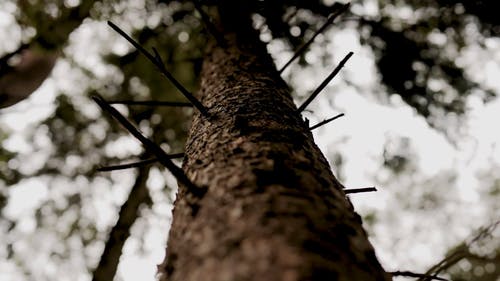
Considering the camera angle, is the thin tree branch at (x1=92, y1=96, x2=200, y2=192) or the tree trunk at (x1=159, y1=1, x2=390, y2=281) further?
the thin tree branch at (x1=92, y1=96, x2=200, y2=192)

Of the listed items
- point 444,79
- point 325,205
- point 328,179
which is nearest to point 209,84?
point 328,179

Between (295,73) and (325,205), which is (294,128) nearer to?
(325,205)

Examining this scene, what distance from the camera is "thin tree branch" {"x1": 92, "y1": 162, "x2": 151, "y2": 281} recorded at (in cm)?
291

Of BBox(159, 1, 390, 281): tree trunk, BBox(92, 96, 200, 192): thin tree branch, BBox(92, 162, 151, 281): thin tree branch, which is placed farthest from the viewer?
BBox(92, 162, 151, 281): thin tree branch

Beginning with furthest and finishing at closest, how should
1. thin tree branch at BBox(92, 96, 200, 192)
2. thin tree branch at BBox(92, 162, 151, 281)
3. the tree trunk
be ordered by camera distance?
thin tree branch at BBox(92, 162, 151, 281)
thin tree branch at BBox(92, 96, 200, 192)
the tree trunk

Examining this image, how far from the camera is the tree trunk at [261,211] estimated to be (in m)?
0.84

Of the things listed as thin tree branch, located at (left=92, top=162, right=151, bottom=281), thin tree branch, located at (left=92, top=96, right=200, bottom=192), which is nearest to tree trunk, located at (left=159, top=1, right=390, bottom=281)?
thin tree branch, located at (left=92, top=96, right=200, bottom=192)

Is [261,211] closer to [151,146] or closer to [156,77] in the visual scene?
[151,146]

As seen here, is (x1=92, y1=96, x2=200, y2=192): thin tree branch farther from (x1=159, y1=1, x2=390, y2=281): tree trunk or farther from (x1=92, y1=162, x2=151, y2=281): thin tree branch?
(x1=92, y1=162, x2=151, y2=281): thin tree branch

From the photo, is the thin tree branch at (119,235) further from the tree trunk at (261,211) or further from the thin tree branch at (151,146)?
the thin tree branch at (151,146)

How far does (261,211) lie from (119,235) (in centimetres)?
257

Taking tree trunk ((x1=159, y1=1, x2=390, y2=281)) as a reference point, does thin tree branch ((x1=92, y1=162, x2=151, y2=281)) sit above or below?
above

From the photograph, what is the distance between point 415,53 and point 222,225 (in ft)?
12.6

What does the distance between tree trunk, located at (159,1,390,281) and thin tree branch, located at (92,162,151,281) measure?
5.80 ft
